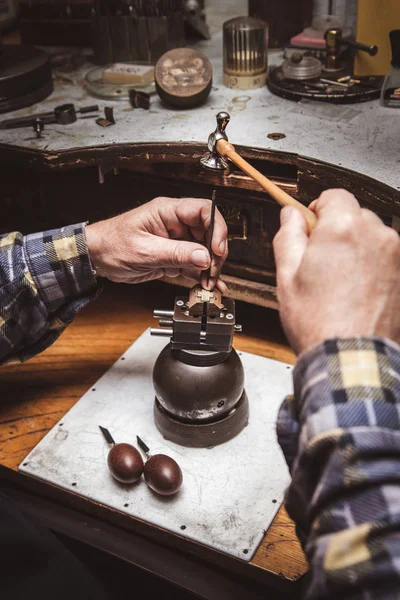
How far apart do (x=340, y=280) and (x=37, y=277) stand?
28.2 inches

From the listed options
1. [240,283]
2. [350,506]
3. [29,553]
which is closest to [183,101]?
[240,283]

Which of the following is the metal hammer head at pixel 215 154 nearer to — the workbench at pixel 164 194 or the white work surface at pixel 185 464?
the workbench at pixel 164 194

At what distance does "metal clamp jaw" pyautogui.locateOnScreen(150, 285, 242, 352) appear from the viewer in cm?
108

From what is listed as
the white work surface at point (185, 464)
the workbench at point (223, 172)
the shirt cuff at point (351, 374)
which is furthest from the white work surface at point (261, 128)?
the shirt cuff at point (351, 374)

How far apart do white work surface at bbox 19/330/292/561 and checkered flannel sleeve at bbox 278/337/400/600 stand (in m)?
0.43

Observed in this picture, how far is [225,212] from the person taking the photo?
4.65ft

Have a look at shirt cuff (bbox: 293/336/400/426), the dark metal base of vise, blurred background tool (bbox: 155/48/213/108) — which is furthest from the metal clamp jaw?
blurred background tool (bbox: 155/48/213/108)

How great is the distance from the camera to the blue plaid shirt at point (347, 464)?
541mm

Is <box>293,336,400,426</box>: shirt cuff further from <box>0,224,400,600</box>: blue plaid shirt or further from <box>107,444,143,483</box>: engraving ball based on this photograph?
<box>107,444,143,483</box>: engraving ball

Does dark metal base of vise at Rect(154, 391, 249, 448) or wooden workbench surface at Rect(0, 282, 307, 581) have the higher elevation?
dark metal base of vise at Rect(154, 391, 249, 448)

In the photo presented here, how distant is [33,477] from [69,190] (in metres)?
0.76

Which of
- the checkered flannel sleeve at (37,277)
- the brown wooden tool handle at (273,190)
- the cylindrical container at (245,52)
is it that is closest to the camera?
the brown wooden tool handle at (273,190)

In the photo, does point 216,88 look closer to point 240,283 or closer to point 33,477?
point 240,283

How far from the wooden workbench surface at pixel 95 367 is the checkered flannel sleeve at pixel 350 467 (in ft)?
1.31
